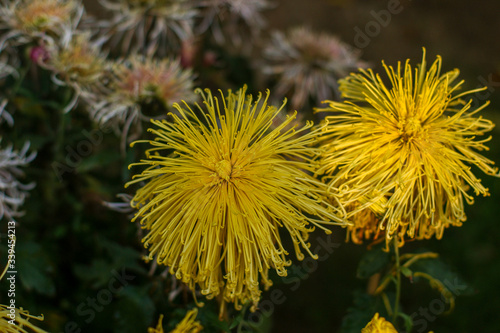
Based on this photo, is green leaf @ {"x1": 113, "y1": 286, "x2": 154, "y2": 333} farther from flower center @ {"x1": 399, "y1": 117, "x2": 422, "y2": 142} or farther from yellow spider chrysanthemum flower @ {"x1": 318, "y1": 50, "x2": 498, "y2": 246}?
flower center @ {"x1": 399, "y1": 117, "x2": 422, "y2": 142}

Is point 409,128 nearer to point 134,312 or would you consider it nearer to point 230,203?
point 230,203

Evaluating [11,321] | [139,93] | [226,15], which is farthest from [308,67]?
[11,321]

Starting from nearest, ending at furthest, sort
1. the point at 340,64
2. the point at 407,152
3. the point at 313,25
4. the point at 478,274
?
the point at 407,152 < the point at 340,64 < the point at 478,274 < the point at 313,25

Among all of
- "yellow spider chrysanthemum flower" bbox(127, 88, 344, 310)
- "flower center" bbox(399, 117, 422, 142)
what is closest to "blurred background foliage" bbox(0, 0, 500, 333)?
"yellow spider chrysanthemum flower" bbox(127, 88, 344, 310)

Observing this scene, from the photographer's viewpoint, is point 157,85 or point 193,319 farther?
point 157,85

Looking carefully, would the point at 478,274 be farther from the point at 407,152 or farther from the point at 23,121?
the point at 23,121

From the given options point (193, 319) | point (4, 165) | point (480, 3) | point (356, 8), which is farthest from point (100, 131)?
point (480, 3)
